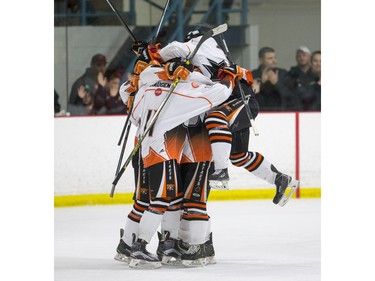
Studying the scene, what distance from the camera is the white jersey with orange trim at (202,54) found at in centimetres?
494

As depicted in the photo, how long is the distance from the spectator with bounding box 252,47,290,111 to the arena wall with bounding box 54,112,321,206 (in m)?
0.47

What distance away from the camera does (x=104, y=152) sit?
7.62m

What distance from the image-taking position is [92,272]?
486cm

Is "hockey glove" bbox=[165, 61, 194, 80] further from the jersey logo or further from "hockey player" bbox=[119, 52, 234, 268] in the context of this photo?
the jersey logo

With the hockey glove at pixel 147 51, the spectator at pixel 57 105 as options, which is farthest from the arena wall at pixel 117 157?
the hockey glove at pixel 147 51

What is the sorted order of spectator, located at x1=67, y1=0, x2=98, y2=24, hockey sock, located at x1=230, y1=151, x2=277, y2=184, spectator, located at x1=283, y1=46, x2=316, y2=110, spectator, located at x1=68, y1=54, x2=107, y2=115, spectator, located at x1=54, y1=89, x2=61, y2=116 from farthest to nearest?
spectator, located at x1=283, y1=46, x2=316, y2=110, spectator, located at x1=67, y1=0, x2=98, y2=24, spectator, located at x1=68, y1=54, x2=107, y2=115, spectator, located at x1=54, y1=89, x2=61, y2=116, hockey sock, located at x1=230, y1=151, x2=277, y2=184

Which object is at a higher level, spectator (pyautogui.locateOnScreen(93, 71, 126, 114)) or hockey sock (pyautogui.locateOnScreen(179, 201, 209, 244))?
spectator (pyautogui.locateOnScreen(93, 71, 126, 114))

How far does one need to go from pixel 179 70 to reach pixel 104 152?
2.87 m

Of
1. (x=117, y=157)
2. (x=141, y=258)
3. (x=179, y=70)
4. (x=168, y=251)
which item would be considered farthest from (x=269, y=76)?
(x=141, y=258)

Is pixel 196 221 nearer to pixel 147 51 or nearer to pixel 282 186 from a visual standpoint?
pixel 282 186

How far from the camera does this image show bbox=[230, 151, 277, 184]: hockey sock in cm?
529

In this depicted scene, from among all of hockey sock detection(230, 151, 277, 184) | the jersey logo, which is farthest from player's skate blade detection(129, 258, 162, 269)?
the jersey logo

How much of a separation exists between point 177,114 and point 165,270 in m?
0.72
